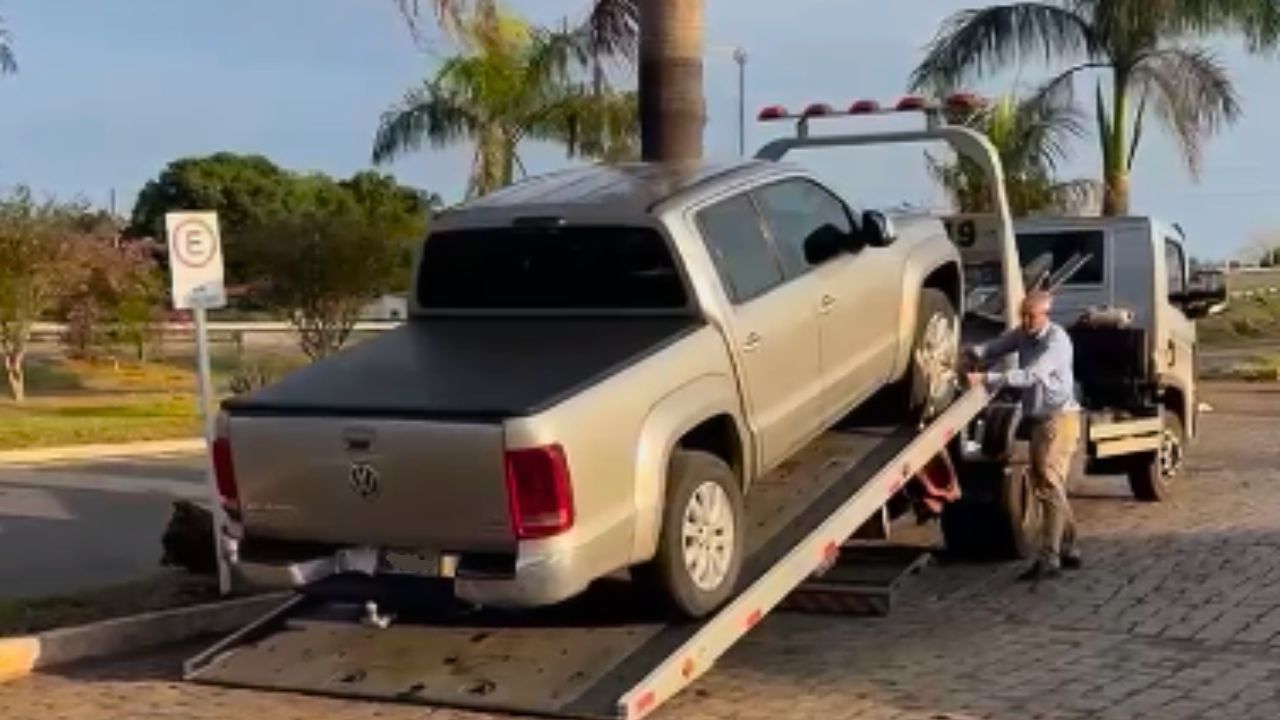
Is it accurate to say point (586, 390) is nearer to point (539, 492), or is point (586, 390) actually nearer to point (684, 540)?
point (539, 492)

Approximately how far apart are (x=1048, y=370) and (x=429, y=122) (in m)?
19.5

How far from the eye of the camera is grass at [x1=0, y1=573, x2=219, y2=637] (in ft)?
31.6

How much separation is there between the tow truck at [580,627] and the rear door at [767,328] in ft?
1.27

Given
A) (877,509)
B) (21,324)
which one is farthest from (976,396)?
(21,324)

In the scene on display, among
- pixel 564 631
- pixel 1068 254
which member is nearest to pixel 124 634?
pixel 564 631

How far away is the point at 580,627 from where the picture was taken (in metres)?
7.79

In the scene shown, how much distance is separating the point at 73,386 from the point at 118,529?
18.8m

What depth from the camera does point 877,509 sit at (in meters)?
8.86

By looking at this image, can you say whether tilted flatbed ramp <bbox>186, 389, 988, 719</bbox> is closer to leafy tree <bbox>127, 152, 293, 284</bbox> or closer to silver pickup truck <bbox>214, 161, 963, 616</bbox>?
silver pickup truck <bbox>214, 161, 963, 616</bbox>

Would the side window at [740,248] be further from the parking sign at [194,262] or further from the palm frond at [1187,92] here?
the palm frond at [1187,92]

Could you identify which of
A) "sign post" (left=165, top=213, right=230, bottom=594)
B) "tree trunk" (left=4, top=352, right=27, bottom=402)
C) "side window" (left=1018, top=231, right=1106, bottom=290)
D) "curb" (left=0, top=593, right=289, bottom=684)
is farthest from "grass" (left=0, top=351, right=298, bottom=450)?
"side window" (left=1018, top=231, right=1106, bottom=290)

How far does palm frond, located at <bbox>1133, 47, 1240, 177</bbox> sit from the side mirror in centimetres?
1845

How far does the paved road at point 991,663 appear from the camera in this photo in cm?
763

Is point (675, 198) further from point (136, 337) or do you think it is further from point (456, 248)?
point (136, 337)
